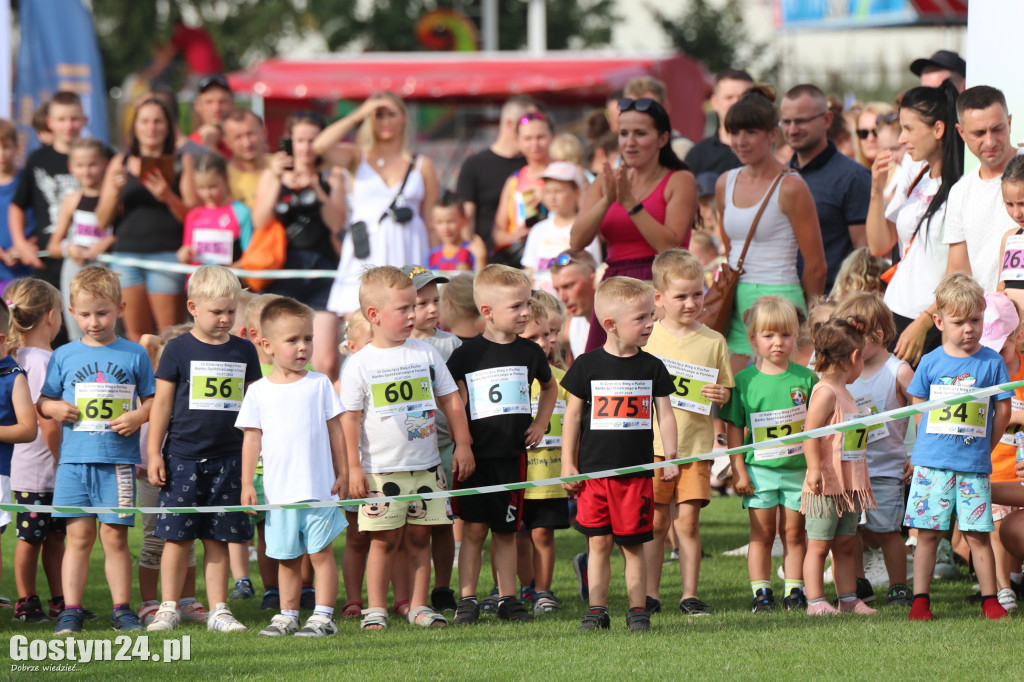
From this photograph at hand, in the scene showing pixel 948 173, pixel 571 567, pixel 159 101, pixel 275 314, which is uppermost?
pixel 159 101

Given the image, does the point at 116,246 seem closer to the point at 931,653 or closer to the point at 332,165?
the point at 332,165

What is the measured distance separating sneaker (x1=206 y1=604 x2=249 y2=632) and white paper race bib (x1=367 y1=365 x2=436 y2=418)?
3.54ft

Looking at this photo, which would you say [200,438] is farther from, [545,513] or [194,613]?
[545,513]

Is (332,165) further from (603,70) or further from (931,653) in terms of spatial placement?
(603,70)

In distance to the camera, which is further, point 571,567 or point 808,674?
point 571,567

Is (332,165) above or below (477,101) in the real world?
below

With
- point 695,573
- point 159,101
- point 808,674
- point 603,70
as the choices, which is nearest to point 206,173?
point 159,101

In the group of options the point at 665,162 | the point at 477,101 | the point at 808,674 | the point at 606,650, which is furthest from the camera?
the point at 477,101

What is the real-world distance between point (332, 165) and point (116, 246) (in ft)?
5.87

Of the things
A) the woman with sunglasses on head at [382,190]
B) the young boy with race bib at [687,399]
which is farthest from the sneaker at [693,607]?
the woman with sunglasses on head at [382,190]

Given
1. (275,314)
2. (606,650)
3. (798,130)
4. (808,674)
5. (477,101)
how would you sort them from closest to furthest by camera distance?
(808,674)
(606,650)
(275,314)
(798,130)
(477,101)

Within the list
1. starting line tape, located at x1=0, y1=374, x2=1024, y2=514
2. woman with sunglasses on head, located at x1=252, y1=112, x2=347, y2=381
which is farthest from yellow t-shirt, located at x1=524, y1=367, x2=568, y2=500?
woman with sunglasses on head, located at x1=252, y1=112, x2=347, y2=381

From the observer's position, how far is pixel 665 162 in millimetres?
7281

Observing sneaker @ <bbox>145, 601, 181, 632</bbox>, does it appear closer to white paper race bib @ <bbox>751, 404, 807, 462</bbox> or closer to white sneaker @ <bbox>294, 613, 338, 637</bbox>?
white sneaker @ <bbox>294, 613, 338, 637</bbox>
